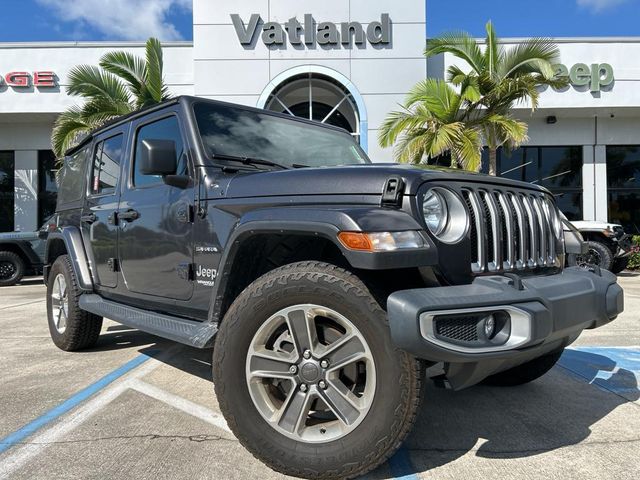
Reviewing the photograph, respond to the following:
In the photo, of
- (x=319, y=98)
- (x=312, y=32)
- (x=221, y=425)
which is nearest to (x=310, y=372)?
(x=221, y=425)

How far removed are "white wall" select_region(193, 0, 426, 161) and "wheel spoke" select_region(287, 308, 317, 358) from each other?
12.2 metres

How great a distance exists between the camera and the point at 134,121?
3.91m

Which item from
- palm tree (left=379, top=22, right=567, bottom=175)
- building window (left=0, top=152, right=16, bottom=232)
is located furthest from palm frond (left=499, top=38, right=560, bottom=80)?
building window (left=0, top=152, right=16, bottom=232)

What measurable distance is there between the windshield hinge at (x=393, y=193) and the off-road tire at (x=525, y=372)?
6.18 feet

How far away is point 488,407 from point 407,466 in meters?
1.10

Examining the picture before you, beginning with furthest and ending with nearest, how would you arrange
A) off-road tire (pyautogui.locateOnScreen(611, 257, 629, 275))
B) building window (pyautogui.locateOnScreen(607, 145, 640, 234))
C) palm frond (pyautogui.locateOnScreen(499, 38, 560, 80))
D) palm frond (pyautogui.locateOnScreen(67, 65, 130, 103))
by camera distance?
building window (pyautogui.locateOnScreen(607, 145, 640, 234)) < palm frond (pyautogui.locateOnScreen(67, 65, 130, 103)) < off-road tire (pyautogui.locateOnScreen(611, 257, 629, 275)) < palm frond (pyautogui.locateOnScreen(499, 38, 560, 80))

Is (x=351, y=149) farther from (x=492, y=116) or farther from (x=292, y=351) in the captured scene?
(x=492, y=116)

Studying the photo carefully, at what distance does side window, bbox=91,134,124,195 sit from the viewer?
4.08 meters

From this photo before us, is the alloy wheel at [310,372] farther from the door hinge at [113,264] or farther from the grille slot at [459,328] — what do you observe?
the door hinge at [113,264]

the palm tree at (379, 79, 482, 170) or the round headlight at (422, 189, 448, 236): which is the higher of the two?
the palm tree at (379, 79, 482, 170)

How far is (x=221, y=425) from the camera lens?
2961 mm

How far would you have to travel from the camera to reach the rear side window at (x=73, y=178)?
4781 mm

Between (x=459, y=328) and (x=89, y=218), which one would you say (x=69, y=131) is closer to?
(x=89, y=218)

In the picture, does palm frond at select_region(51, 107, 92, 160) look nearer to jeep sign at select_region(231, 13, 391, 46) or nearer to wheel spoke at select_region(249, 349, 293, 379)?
jeep sign at select_region(231, 13, 391, 46)
